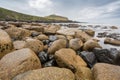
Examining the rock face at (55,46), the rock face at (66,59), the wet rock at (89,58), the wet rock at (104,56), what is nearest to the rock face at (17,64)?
the rock face at (66,59)

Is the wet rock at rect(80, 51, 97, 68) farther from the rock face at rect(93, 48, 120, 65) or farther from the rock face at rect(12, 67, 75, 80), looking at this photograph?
the rock face at rect(12, 67, 75, 80)

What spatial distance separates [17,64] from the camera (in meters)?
6.61

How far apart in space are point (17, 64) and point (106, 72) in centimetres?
314

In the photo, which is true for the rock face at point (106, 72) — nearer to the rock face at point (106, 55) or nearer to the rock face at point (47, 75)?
the rock face at point (47, 75)

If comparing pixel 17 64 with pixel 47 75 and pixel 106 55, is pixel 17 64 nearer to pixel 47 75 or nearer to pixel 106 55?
pixel 47 75

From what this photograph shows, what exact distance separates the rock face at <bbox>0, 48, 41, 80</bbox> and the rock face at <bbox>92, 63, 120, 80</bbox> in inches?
88.1

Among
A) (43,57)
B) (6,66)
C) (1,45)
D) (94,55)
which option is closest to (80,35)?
(94,55)

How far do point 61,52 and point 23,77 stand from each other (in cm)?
296

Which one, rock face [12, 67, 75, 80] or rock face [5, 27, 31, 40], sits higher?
rock face [12, 67, 75, 80]

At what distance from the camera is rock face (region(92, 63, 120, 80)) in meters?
6.28

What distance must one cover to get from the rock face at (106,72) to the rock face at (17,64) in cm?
224

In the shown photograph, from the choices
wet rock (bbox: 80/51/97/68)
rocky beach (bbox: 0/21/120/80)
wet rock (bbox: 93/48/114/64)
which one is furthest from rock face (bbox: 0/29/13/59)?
wet rock (bbox: 93/48/114/64)

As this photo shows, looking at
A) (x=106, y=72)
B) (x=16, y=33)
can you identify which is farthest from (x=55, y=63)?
(x=16, y=33)

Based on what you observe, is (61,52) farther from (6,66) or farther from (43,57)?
(6,66)
